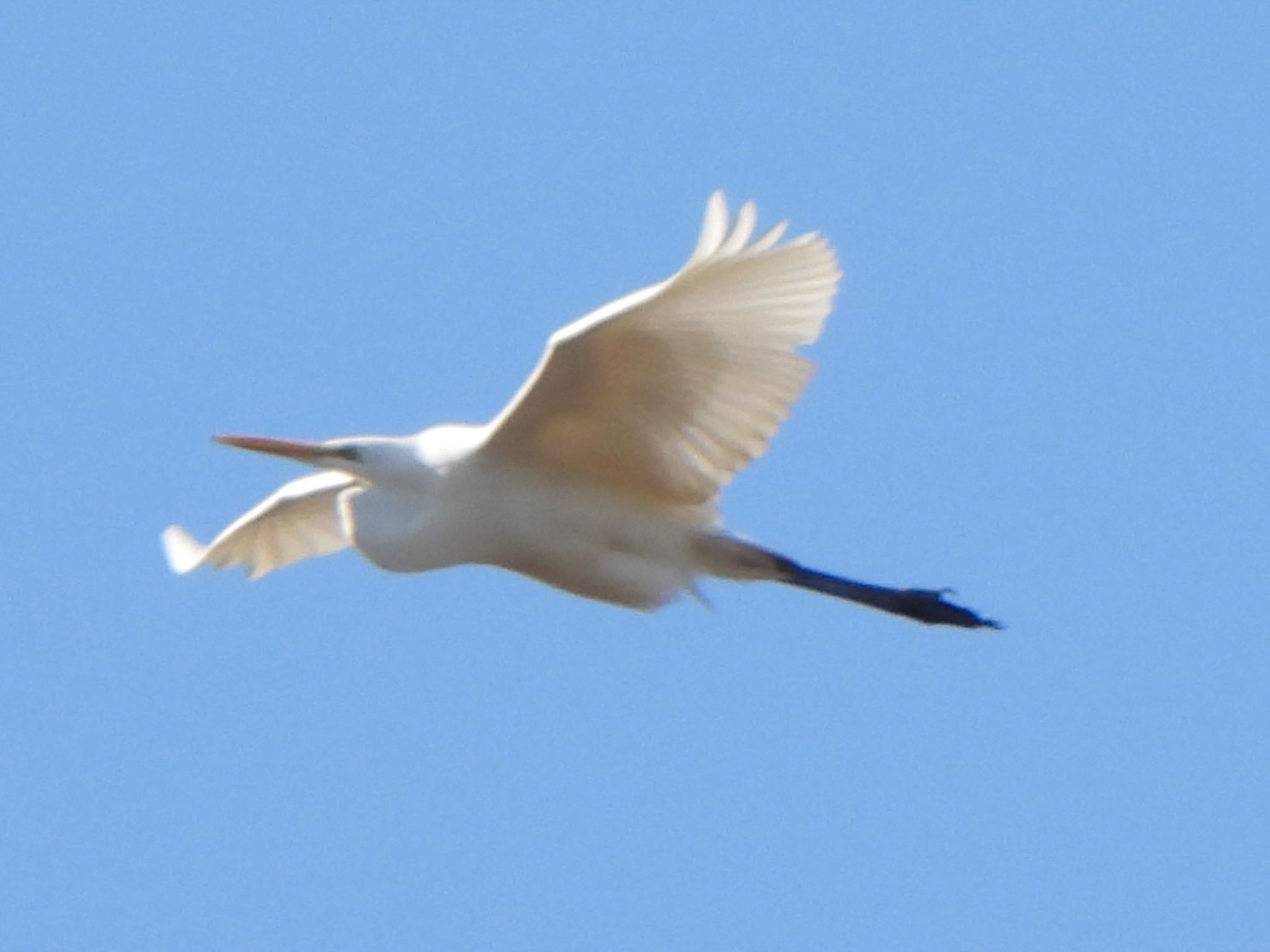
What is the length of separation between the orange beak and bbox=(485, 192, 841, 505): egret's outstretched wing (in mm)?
699

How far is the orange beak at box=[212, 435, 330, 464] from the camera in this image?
28.9 ft

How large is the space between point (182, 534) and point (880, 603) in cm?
275

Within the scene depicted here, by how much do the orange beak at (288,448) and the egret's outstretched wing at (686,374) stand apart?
70 centimetres

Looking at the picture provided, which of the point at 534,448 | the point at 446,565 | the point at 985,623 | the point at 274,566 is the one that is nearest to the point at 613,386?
the point at 534,448

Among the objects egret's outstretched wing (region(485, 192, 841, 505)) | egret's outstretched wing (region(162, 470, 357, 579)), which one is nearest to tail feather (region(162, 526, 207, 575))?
egret's outstretched wing (region(162, 470, 357, 579))

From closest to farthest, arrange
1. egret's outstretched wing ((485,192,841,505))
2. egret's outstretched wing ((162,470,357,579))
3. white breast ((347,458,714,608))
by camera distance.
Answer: egret's outstretched wing ((485,192,841,505)), white breast ((347,458,714,608)), egret's outstretched wing ((162,470,357,579))

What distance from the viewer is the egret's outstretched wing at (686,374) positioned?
779cm

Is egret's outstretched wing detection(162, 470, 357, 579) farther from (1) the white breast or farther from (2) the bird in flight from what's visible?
(1) the white breast

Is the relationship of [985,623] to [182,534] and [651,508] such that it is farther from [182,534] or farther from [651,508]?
[182,534]

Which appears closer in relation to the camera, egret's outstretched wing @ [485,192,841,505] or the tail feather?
egret's outstretched wing @ [485,192,841,505]

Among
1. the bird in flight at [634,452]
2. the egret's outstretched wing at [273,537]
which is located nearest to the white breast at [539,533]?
the bird in flight at [634,452]

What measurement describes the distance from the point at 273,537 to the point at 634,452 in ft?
7.29

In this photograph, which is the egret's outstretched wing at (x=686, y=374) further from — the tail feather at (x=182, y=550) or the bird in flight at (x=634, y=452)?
the tail feather at (x=182, y=550)

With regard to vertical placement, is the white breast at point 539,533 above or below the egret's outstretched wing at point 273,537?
below
